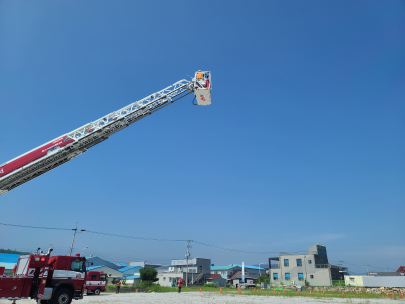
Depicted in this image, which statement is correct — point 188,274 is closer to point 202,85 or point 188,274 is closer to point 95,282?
point 95,282

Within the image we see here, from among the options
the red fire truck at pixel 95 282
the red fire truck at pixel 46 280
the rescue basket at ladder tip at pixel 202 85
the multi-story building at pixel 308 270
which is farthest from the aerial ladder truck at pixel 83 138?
the multi-story building at pixel 308 270

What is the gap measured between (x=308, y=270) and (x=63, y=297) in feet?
191

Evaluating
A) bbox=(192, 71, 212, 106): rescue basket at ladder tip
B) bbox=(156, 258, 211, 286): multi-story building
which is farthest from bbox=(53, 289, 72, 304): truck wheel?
bbox=(156, 258, 211, 286): multi-story building

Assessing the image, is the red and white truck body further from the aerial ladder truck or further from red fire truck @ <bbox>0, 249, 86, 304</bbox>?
red fire truck @ <bbox>0, 249, 86, 304</bbox>

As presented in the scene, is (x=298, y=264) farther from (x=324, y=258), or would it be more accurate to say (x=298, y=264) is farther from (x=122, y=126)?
(x=122, y=126)

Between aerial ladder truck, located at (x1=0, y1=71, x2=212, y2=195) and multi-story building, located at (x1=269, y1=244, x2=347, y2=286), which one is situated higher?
aerial ladder truck, located at (x1=0, y1=71, x2=212, y2=195)

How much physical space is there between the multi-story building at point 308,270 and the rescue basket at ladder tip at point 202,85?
179ft

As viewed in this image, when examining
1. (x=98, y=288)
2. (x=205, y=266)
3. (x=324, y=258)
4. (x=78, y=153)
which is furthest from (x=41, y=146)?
(x=205, y=266)

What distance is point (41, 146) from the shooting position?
15.9m

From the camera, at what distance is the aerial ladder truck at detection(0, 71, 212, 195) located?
50.6 feet

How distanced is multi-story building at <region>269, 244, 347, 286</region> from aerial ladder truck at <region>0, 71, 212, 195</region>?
55.2 m

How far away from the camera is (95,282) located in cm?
3309

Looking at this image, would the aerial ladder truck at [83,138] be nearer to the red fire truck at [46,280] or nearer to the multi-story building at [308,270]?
the red fire truck at [46,280]

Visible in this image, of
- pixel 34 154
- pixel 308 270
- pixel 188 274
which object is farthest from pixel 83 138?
pixel 188 274
